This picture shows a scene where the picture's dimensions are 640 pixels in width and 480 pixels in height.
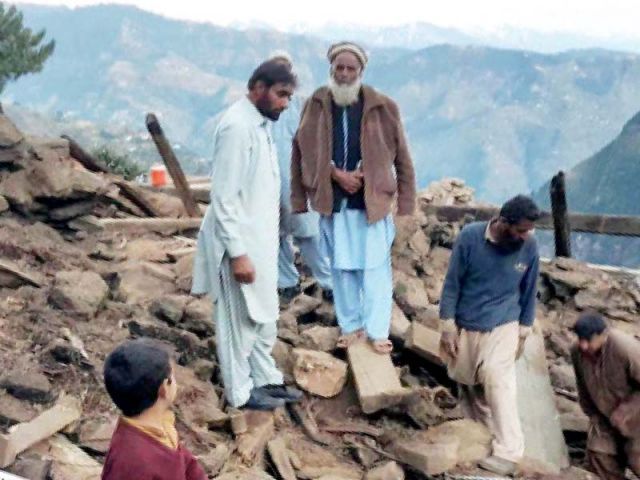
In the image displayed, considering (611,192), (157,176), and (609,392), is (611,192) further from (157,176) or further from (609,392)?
(609,392)

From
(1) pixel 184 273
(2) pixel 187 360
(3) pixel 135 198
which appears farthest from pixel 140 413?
(3) pixel 135 198

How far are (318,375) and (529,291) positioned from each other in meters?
1.35

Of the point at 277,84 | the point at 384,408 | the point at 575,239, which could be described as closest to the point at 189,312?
the point at 384,408

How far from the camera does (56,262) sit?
5.45m

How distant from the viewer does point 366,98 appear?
475cm

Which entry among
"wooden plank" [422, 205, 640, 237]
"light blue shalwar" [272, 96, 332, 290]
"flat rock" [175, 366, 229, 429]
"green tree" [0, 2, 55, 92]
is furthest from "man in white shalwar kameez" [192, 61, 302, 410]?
"green tree" [0, 2, 55, 92]

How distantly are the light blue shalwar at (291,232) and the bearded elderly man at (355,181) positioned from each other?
531mm

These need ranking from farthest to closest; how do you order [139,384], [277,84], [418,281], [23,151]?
[418,281] < [23,151] < [277,84] < [139,384]

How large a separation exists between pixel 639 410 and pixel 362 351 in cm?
160

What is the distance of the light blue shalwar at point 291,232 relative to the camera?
5.54m

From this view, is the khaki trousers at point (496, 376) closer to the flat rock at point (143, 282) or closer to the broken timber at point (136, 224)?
the flat rock at point (143, 282)

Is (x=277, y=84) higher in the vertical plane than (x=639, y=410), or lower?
higher

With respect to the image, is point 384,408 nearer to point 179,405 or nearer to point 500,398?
point 500,398

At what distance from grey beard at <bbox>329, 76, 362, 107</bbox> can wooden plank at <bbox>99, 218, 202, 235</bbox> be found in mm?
2664
